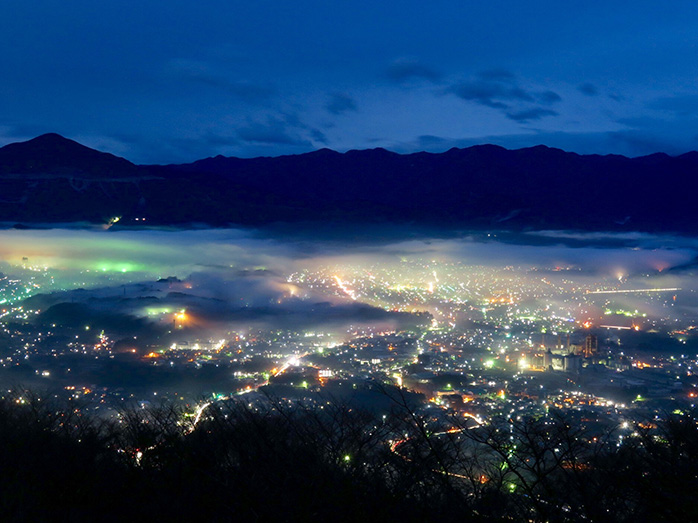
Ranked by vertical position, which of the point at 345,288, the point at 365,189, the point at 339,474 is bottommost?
the point at 345,288

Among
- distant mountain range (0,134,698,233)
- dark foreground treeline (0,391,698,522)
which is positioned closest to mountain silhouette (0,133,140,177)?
distant mountain range (0,134,698,233)

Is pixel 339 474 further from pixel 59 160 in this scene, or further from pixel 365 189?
pixel 365 189

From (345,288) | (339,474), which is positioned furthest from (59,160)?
(339,474)

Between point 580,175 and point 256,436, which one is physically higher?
point 580,175

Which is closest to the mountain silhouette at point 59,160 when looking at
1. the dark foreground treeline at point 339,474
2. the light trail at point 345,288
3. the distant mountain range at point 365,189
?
the distant mountain range at point 365,189

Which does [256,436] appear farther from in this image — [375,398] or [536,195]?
[536,195]

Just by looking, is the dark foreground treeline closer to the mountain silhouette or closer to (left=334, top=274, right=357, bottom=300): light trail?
the mountain silhouette

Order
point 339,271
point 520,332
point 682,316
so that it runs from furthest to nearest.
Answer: point 339,271 → point 682,316 → point 520,332

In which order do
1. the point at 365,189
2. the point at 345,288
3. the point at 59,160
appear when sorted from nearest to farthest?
the point at 59,160 → the point at 345,288 → the point at 365,189

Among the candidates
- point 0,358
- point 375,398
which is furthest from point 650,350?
point 0,358
